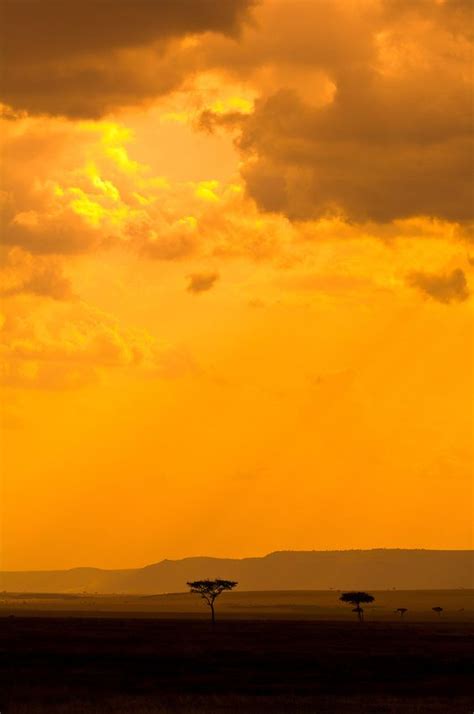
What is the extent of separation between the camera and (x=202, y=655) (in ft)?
327

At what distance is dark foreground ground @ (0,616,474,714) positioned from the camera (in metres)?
57.2

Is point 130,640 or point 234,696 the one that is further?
point 130,640

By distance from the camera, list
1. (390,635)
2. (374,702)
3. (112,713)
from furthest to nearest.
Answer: (390,635), (374,702), (112,713)

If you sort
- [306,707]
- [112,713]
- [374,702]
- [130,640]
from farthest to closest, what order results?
1. [130,640]
2. [374,702]
3. [306,707]
4. [112,713]

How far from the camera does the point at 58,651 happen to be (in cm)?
10100

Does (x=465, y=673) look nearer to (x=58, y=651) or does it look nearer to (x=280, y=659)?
(x=280, y=659)

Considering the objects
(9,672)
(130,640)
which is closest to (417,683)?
(9,672)

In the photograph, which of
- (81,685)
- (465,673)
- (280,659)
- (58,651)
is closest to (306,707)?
(81,685)

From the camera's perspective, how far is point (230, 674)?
79.5 metres

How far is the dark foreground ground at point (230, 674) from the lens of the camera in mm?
57250

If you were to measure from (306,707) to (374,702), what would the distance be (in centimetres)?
514

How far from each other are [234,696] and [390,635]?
86.0 m

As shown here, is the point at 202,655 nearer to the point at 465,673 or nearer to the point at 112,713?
the point at 465,673

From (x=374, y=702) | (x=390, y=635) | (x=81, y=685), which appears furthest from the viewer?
(x=390, y=635)
